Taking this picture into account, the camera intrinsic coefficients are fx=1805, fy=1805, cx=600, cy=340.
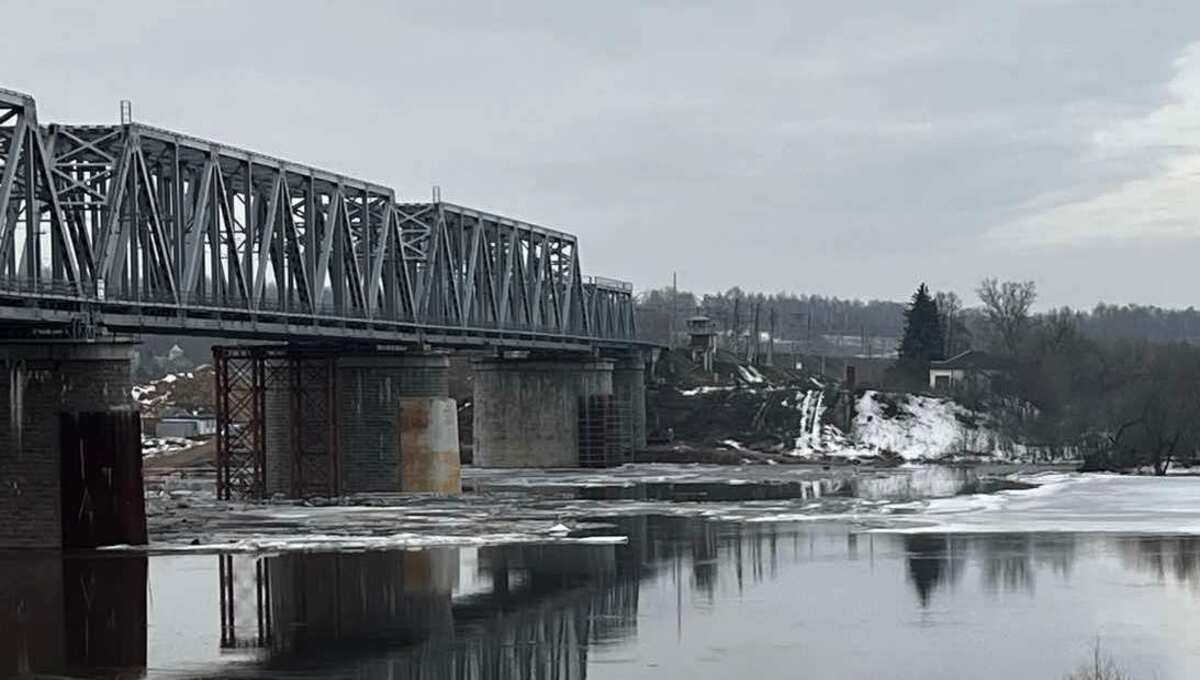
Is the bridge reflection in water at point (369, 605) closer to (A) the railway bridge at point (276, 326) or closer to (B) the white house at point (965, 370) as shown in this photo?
(A) the railway bridge at point (276, 326)

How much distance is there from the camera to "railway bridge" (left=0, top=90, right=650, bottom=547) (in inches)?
2108

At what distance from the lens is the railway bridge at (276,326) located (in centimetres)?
5353

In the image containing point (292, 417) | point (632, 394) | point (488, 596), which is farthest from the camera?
point (632, 394)

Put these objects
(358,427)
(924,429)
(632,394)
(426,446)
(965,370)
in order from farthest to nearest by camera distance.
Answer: (965,370) < (632,394) < (924,429) < (358,427) < (426,446)

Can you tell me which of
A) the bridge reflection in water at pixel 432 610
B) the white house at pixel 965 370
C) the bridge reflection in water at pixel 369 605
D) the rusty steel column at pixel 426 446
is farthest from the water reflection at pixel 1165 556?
the white house at pixel 965 370

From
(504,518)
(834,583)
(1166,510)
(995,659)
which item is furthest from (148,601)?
(1166,510)

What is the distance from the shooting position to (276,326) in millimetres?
73875

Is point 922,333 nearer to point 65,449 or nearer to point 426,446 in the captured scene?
point 426,446

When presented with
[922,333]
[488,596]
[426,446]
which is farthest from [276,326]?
[922,333]

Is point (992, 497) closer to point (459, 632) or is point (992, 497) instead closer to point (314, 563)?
point (314, 563)

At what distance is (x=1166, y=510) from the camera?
227 feet

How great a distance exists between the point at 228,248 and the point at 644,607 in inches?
1441

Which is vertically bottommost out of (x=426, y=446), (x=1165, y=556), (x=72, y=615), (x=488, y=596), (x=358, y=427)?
(x=1165, y=556)

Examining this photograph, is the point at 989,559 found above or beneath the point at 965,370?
beneath
